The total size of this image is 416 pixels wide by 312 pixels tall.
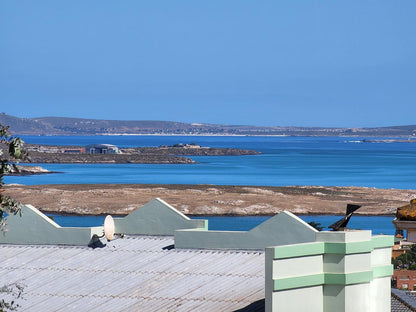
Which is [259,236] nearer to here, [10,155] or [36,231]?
[36,231]

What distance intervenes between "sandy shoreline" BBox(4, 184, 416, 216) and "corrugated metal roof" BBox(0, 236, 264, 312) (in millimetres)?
73817

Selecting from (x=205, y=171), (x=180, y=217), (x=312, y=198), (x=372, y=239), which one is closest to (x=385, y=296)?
(x=372, y=239)

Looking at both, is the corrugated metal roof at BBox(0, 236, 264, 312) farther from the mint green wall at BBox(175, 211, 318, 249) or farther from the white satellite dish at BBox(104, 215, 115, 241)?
the white satellite dish at BBox(104, 215, 115, 241)

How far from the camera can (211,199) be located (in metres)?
105

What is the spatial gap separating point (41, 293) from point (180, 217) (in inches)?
150

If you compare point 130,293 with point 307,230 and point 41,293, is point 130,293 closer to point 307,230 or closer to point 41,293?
point 41,293

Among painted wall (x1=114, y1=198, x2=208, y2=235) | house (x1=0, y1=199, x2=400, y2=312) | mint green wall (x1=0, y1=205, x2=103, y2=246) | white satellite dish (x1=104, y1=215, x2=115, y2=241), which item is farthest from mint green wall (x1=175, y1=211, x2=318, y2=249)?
mint green wall (x1=0, y1=205, x2=103, y2=246)

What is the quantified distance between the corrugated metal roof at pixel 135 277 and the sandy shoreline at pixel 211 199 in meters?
73.8

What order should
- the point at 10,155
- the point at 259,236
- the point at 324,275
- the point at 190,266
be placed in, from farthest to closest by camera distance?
the point at 190,266
the point at 259,236
the point at 324,275
the point at 10,155

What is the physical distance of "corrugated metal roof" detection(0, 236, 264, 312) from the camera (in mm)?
19266

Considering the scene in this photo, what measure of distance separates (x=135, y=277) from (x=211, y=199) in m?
84.4

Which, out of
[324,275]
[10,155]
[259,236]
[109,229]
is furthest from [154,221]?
[10,155]

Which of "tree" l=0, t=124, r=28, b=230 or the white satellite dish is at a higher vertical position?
"tree" l=0, t=124, r=28, b=230

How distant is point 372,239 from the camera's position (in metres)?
17.6
